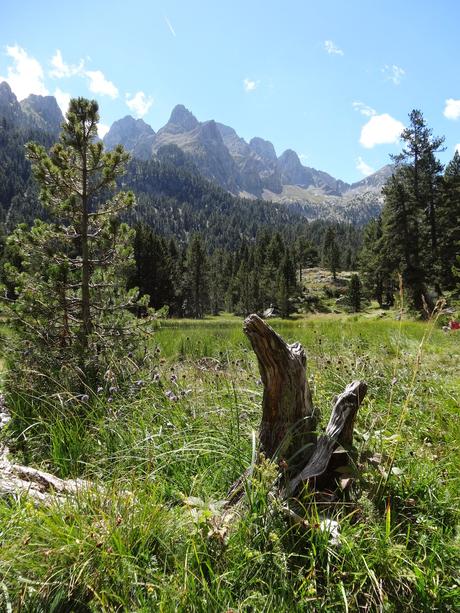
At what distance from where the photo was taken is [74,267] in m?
6.06

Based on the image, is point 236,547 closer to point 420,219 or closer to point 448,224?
point 420,219

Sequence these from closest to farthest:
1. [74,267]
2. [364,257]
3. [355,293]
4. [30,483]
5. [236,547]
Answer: [236,547] < [30,483] < [74,267] < [364,257] < [355,293]

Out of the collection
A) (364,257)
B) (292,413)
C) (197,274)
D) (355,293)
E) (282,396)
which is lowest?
(355,293)

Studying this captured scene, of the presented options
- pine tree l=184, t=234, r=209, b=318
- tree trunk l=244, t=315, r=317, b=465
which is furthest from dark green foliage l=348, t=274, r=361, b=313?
tree trunk l=244, t=315, r=317, b=465

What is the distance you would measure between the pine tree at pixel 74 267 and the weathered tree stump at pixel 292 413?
3271mm

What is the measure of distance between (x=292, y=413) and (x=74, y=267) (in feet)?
15.3

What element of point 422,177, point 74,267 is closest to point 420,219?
point 422,177

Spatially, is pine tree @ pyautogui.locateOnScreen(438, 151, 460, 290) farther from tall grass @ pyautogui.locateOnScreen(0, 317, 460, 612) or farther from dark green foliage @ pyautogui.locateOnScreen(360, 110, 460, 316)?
tall grass @ pyautogui.locateOnScreen(0, 317, 460, 612)

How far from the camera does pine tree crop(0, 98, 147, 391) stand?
5586mm

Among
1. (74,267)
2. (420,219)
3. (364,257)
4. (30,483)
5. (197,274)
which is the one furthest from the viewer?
(197,274)

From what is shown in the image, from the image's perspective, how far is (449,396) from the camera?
13.9 feet

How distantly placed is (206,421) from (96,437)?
109cm

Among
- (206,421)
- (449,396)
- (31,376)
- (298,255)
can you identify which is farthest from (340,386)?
(298,255)

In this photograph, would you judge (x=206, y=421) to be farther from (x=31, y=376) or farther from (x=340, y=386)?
(x=31, y=376)
